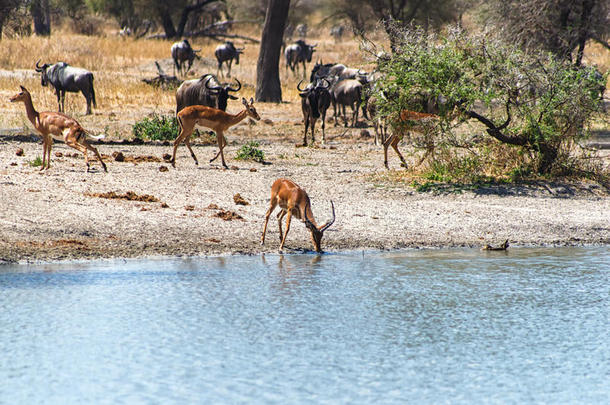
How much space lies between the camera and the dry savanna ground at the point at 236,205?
31.2 ft

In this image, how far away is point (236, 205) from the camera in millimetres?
11352

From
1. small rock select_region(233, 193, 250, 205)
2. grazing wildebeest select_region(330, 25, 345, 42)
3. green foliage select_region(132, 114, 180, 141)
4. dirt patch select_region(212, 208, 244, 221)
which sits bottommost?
dirt patch select_region(212, 208, 244, 221)

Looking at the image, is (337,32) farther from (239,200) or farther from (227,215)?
(227,215)

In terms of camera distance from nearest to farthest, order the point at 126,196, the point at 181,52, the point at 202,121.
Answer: the point at 126,196
the point at 202,121
the point at 181,52

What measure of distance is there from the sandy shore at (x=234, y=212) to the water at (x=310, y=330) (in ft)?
1.92

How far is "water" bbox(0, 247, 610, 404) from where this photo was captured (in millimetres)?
5629

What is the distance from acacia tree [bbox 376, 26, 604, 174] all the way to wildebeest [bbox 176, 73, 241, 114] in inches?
198

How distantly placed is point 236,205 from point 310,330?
4.70 m

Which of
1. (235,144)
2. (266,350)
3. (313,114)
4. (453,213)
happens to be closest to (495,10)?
(313,114)

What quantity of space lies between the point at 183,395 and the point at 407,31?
28.8ft

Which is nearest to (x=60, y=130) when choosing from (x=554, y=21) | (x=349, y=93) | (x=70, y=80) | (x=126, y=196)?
(x=126, y=196)

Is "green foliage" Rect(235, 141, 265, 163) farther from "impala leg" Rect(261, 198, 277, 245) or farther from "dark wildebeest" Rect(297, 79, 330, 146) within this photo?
"impala leg" Rect(261, 198, 277, 245)

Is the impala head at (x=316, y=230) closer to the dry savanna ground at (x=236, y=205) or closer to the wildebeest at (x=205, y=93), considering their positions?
the dry savanna ground at (x=236, y=205)

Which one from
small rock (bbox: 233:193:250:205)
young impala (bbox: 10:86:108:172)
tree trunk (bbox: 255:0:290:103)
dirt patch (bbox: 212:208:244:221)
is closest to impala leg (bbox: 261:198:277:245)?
dirt patch (bbox: 212:208:244:221)
